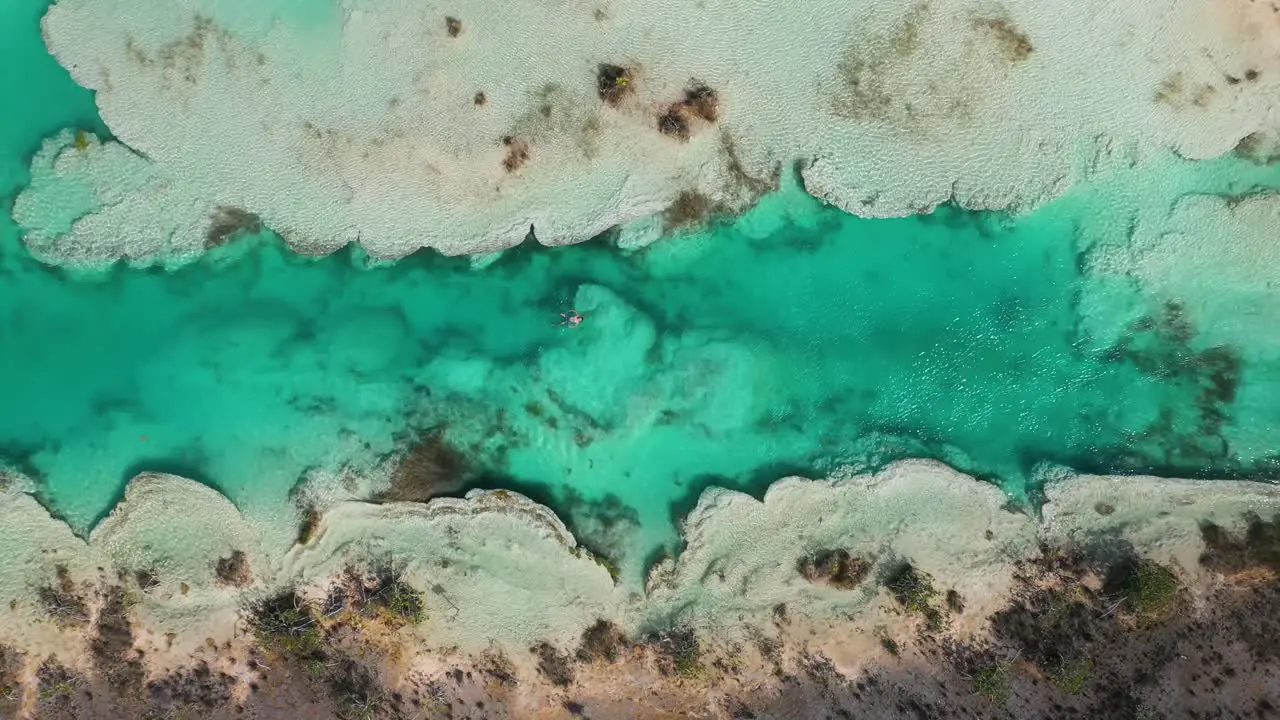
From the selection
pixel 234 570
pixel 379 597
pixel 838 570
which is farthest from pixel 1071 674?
pixel 234 570

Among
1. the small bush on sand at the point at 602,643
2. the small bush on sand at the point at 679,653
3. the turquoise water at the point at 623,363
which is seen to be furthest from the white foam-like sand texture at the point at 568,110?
the small bush on sand at the point at 679,653

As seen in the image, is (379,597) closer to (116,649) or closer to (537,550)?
(537,550)

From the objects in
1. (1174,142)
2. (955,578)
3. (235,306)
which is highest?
(1174,142)

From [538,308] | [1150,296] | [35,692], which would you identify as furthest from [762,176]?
[35,692]

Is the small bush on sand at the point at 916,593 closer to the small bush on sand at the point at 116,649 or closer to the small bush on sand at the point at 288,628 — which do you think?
the small bush on sand at the point at 288,628

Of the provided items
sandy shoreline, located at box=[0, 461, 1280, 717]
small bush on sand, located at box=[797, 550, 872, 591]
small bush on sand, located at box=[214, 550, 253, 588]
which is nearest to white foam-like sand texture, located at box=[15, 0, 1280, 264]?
sandy shoreline, located at box=[0, 461, 1280, 717]

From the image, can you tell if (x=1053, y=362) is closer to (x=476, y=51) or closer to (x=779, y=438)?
(x=779, y=438)

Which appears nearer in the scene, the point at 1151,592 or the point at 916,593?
the point at 1151,592
